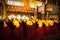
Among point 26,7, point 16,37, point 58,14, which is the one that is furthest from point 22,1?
point 16,37

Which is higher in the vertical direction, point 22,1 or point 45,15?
point 22,1

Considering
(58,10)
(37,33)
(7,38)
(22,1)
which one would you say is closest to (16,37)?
(7,38)

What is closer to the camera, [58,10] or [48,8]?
[58,10]

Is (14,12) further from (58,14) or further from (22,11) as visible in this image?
(58,14)

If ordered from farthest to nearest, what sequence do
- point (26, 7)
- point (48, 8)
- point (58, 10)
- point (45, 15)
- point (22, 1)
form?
point (22, 1) → point (26, 7) → point (45, 15) → point (48, 8) → point (58, 10)

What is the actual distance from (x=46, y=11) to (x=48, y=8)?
21.0 inches

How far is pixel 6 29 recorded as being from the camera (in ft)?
16.8

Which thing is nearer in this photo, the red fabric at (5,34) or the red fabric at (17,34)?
the red fabric at (5,34)

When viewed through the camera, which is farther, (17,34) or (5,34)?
(17,34)

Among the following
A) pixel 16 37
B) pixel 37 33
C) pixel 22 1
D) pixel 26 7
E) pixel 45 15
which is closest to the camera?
pixel 37 33

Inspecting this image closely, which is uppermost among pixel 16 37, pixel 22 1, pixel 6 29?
pixel 22 1

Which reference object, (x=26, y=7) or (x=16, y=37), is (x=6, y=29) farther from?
(x=26, y=7)

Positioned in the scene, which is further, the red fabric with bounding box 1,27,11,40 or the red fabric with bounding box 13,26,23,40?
the red fabric with bounding box 13,26,23,40

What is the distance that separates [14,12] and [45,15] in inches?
221
